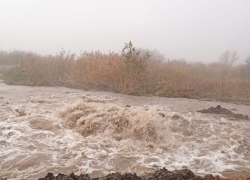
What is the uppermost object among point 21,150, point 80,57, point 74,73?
point 80,57

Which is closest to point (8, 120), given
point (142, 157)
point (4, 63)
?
point (142, 157)

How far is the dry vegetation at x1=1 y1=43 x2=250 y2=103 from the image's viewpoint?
10.8m

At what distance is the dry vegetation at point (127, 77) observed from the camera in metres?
10.8

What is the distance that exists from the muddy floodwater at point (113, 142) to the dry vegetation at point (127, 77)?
168 inches

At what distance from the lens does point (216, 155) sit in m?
3.90

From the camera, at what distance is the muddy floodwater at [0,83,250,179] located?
130 inches

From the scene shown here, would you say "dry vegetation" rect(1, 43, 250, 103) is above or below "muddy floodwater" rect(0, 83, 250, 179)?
above

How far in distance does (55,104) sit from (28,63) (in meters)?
7.16

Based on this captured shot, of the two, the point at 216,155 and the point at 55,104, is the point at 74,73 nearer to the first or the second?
the point at 55,104

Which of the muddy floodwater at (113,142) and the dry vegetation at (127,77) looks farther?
the dry vegetation at (127,77)

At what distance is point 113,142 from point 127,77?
6.90m

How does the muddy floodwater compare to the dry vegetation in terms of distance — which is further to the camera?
the dry vegetation

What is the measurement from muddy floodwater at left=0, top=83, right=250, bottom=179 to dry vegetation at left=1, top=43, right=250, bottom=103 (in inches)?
168

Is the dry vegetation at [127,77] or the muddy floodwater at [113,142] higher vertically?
the dry vegetation at [127,77]
